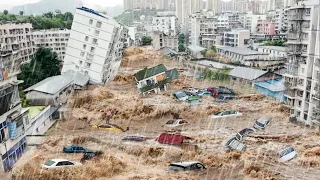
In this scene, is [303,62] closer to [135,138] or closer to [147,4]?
[135,138]

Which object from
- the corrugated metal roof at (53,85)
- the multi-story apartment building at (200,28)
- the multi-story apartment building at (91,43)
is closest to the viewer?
the corrugated metal roof at (53,85)

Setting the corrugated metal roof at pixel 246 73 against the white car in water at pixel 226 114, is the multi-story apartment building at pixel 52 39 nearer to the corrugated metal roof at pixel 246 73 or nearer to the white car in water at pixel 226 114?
the corrugated metal roof at pixel 246 73

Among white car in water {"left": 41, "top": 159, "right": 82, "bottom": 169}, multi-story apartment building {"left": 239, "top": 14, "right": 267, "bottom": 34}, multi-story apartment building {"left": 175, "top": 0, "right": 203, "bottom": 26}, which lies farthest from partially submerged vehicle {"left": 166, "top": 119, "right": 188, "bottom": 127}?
multi-story apartment building {"left": 175, "top": 0, "right": 203, "bottom": 26}

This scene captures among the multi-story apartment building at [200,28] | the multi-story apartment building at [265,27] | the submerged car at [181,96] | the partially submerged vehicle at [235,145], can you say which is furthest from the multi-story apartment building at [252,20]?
the partially submerged vehicle at [235,145]

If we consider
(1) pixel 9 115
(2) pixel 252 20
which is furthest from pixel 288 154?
(2) pixel 252 20

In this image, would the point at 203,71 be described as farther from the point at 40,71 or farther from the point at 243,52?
the point at 40,71
